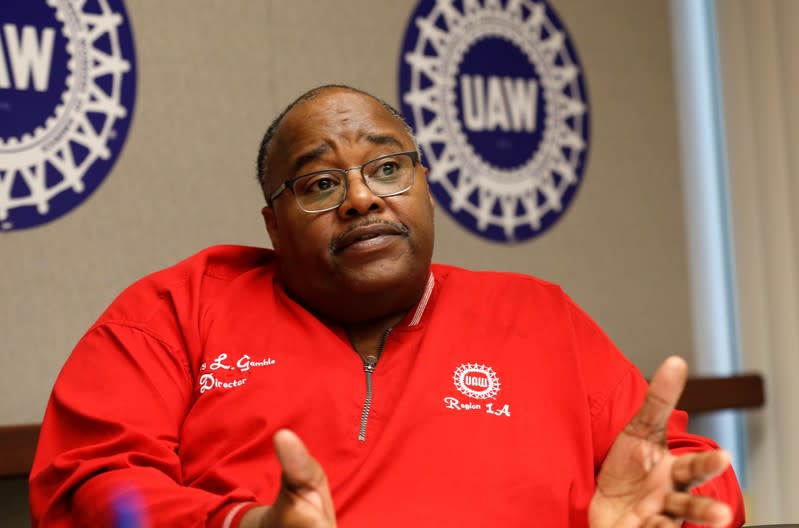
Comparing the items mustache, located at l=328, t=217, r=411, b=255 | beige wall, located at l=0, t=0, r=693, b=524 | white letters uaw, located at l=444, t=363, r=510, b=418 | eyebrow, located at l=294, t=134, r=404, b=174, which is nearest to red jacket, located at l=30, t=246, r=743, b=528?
white letters uaw, located at l=444, t=363, r=510, b=418

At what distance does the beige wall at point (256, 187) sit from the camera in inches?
80.9

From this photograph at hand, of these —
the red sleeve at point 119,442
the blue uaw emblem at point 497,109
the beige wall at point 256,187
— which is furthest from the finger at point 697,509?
the blue uaw emblem at point 497,109

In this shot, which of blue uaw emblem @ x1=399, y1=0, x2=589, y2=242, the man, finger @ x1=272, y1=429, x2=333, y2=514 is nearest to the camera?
finger @ x1=272, y1=429, x2=333, y2=514

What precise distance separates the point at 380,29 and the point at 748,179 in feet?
4.03

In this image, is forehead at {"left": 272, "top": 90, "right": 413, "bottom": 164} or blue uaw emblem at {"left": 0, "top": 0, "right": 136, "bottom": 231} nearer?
forehead at {"left": 272, "top": 90, "right": 413, "bottom": 164}

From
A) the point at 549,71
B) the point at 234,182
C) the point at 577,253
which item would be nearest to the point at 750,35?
the point at 549,71

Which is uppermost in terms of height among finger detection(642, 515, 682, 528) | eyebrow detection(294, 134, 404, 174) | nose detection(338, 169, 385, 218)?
eyebrow detection(294, 134, 404, 174)

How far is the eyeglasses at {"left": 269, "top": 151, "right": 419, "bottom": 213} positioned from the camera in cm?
160

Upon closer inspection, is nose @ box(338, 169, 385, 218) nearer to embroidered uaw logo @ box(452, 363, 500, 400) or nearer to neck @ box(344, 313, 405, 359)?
neck @ box(344, 313, 405, 359)

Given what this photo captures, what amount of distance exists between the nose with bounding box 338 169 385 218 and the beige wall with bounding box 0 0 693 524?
76cm

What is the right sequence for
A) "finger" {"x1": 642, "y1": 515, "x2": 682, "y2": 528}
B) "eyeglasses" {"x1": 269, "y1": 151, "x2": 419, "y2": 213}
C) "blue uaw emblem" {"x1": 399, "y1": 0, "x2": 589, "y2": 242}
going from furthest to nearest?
"blue uaw emblem" {"x1": 399, "y1": 0, "x2": 589, "y2": 242} < "eyeglasses" {"x1": 269, "y1": 151, "x2": 419, "y2": 213} < "finger" {"x1": 642, "y1": 515, "x2": 682, "y2": 528}

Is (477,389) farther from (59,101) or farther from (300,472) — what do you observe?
(59,101)

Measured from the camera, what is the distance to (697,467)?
1180mm

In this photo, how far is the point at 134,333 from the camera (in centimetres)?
151
